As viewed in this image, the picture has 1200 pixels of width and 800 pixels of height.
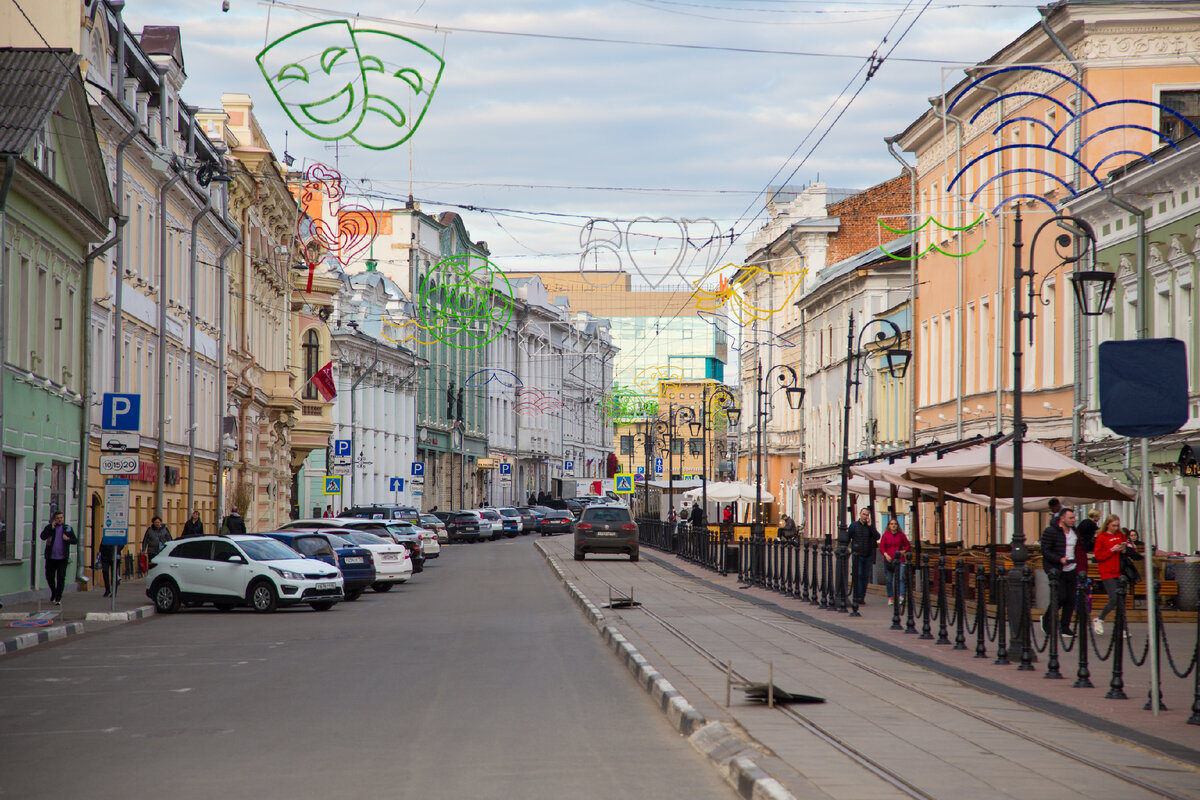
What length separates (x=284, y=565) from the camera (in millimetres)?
27594

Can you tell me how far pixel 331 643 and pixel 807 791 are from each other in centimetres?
1286

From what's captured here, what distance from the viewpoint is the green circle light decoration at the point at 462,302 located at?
37.5 metres

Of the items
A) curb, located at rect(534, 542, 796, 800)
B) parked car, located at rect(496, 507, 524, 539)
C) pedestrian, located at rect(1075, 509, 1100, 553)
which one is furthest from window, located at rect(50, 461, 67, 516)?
parked car, located at rect(496, 507, 524, 539)

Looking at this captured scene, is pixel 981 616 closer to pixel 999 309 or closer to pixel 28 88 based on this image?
pixel 28 88

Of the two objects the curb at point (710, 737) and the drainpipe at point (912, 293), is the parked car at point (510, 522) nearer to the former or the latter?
the drainpipe at point (912, 293)

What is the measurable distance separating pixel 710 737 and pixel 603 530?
3947cm

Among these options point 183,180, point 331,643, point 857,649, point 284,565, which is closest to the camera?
point 857,649

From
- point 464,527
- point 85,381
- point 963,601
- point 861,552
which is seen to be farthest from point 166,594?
point 464,527

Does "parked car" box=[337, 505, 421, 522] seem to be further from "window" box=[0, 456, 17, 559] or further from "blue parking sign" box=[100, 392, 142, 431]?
"blue parking sign" box=[100, 392, 142, 431]

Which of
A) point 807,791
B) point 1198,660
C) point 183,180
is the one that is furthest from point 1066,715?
point 183,180

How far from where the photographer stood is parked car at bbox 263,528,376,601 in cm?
3047

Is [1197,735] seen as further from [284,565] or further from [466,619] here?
[284,565]

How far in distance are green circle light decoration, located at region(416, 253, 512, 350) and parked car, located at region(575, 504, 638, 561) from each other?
6593 mm

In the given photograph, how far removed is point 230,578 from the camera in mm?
27609
